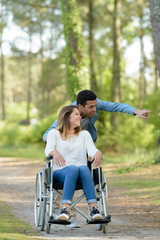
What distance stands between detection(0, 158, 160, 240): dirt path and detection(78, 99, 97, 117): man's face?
1256 mm

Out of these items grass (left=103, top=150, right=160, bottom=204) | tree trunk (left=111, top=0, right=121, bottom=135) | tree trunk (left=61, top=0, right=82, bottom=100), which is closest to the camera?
grass (left=103, top=150, right=160, bottom=204)

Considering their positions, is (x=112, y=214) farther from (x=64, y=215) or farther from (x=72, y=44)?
(x=72, y=44)

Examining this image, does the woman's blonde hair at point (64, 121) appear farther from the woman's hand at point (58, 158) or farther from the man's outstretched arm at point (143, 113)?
the man's outstretched arm at point (143, 113)

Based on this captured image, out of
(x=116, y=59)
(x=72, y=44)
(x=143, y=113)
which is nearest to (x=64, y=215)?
(x=143, y=113)

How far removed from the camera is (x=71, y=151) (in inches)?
189

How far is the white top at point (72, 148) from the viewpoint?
15.7ft

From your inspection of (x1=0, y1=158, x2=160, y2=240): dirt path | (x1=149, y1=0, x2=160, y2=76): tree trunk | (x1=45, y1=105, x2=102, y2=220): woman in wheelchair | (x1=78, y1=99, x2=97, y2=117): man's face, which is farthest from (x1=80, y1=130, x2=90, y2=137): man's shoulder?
(x1=149, y1=0, x2=160, y2=76): tree trunk

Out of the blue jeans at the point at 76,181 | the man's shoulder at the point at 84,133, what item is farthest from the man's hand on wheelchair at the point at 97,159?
the man's shoulder at the point at 84,133

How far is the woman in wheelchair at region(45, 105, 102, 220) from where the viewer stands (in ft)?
15.0

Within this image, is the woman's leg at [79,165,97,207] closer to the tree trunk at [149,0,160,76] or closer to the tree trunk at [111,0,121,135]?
the tree trunk at [149,0,160,76]

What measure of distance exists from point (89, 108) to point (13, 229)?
4.93 feet

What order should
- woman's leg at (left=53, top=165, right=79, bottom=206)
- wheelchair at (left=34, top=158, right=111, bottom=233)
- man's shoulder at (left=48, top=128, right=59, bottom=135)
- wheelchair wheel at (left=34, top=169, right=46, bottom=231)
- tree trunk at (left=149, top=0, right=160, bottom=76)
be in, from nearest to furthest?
woman's leg at (left=53, top=165, right=79, bottom=206), wheelchair at (left=34, top=158, right=111, bottom=233), wheelchair wheel at (left=34, top=169, right=46, bottom=231), man's shoulder at (left=48, top=128, right=59, bottom=135), tree trunk at (left=149, top=0, right=160, bottom=76)

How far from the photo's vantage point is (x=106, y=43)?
32.1m

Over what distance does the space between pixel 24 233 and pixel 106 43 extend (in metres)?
28.4
